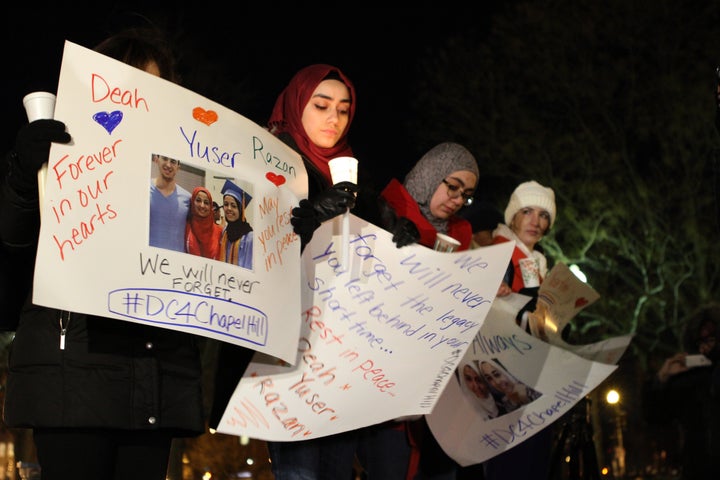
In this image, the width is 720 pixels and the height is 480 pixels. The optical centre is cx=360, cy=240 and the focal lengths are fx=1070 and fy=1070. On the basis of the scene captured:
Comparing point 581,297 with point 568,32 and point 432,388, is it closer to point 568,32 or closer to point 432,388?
point 432,388

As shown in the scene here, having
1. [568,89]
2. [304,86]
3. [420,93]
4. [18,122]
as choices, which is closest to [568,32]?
[568,89]

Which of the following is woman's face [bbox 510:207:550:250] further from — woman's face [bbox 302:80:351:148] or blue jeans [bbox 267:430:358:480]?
blue jeans [bbox 267:430:358:480]

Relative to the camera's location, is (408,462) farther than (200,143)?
Yes

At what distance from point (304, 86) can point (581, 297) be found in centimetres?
178

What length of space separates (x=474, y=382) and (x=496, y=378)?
12 centimetres

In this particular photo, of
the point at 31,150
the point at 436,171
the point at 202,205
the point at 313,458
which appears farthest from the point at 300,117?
the point at 31,150

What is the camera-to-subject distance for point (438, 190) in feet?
13.9

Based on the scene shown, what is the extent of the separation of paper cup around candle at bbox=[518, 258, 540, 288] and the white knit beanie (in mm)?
465

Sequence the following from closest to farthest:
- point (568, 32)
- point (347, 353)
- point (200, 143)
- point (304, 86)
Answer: point (200, 143) < point (347, 353) < point (304, 86) < point (568, 32)

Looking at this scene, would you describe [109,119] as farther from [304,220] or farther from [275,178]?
[304,220]

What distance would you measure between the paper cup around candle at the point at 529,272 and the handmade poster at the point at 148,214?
2.24 meters

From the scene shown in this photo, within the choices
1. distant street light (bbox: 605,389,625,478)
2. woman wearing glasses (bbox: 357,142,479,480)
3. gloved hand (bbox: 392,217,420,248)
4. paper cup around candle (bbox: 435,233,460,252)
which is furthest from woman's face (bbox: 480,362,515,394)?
distant street light (bbox: 605,389,625,478)

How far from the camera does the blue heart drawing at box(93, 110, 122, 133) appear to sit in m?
2.70

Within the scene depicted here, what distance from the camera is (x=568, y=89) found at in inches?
663
